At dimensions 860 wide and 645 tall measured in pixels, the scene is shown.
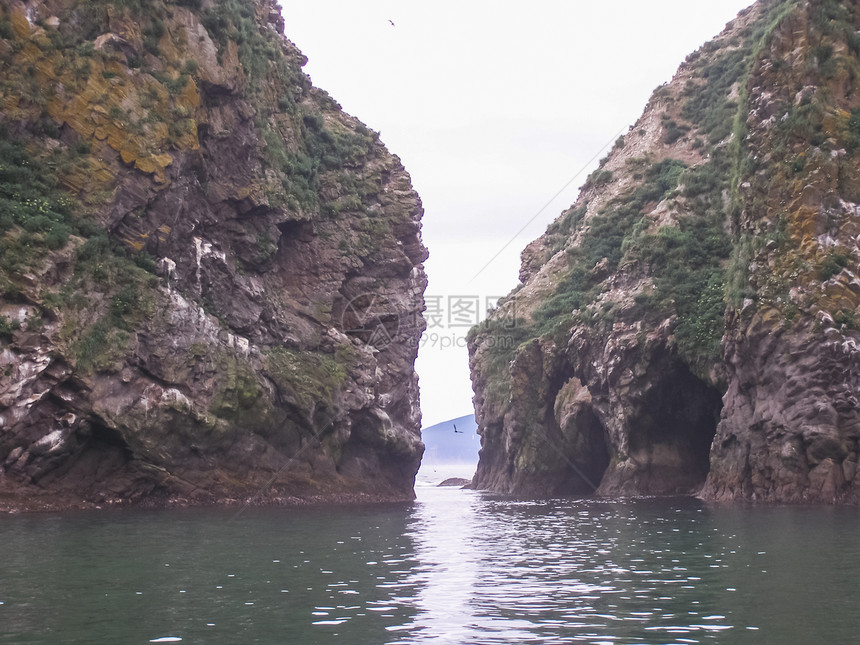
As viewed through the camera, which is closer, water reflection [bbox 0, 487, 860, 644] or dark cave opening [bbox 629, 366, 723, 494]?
water reflection [bbox 0, 487, 860, 644]

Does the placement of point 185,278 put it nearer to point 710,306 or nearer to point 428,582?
point 710,306

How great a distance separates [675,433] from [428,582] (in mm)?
45542

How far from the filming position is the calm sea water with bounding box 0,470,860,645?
1340 centimetres

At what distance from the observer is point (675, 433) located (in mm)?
61281

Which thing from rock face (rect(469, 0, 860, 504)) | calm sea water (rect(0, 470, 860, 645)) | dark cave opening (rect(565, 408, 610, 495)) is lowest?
calm sea water (rect(0, 470, 860, 645))

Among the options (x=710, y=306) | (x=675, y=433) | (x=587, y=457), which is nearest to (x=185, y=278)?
(x=710, y=306)

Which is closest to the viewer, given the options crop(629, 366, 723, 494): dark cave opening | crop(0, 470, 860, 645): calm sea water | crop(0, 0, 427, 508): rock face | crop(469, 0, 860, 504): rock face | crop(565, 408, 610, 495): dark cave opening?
crop(0, 470, 860, 645): calm sea water

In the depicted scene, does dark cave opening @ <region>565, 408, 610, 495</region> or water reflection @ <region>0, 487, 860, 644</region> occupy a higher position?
dark cave opening @ <region>565, 408, 610, 495</region>

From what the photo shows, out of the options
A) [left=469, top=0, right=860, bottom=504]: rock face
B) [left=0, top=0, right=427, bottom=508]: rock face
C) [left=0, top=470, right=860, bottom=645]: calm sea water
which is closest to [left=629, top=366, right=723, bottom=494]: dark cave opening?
[left=469, top=0, right=860, bottom=504]: rock face

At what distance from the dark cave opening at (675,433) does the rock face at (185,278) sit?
54.1 ft

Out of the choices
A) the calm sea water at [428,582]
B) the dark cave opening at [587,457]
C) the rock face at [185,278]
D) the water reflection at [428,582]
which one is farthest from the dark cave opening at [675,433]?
the water reflection at [428,582]

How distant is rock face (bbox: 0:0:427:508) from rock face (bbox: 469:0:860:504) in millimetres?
13564

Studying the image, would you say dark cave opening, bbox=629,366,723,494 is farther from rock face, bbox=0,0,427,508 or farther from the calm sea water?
the calm sea water

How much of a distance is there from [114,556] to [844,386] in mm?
34547
